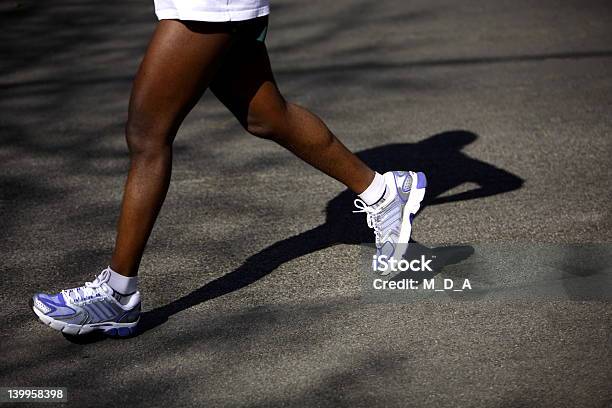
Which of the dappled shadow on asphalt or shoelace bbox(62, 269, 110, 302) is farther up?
shoelace bbox(62, 269, 110, 302)

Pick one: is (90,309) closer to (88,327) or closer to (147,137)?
(88,327)

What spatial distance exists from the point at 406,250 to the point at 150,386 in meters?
1.41

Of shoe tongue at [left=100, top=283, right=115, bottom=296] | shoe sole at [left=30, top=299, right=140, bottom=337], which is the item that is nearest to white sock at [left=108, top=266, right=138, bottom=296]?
shoe tongue at [left=100, top=283, right=115, bottom=296]

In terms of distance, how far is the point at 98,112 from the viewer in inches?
279

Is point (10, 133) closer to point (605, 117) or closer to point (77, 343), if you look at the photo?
point (77, 343)

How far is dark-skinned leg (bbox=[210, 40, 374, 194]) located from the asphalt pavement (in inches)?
20.3

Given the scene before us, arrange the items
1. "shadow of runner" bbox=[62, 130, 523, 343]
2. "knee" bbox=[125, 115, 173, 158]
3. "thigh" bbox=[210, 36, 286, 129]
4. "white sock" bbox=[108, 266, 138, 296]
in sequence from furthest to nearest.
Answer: "shadow of runner" bbox=[62, 130, 523, 343] → "thigh" bbox=[210, 36, 286, 129] → "white sock" bbox=[108, 266, 138, 296] → "knee" bbox=[125, 115, 173, 158]

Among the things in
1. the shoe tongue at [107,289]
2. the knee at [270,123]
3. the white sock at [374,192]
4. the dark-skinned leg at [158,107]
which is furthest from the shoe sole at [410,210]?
the shoe tongue at [107,289]

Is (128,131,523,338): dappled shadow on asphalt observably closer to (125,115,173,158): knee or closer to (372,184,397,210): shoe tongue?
(372,184,397,210): shoe tongue

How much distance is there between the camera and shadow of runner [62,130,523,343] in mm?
4316

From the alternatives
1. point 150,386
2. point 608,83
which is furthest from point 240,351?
point 608,83

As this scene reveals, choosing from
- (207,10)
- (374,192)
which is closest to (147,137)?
(207,10)

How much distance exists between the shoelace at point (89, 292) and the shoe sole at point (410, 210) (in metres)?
1.22

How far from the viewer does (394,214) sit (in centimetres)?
436
